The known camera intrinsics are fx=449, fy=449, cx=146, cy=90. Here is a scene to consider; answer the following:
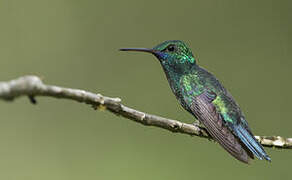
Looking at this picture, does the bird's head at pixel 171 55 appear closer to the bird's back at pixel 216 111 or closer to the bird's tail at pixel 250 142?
the bird's back at pixel 216 111

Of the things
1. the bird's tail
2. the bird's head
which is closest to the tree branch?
the bird's tail

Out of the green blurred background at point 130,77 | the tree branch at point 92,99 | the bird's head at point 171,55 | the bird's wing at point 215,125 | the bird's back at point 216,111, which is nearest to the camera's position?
the tree branch at point 92,99

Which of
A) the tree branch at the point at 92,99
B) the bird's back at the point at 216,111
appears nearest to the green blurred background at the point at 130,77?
the bird's back at the point at 216,111

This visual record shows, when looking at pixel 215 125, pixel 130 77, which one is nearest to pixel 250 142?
pixel 215 125

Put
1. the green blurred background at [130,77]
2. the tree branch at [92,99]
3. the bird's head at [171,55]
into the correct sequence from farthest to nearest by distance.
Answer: the green blurred background at [130,77] < the bird's head at [171,55] < the tree branch at [92,99]

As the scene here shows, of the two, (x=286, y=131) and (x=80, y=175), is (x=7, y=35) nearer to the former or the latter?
(x=80, y=175)

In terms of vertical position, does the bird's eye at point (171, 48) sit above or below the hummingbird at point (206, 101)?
above

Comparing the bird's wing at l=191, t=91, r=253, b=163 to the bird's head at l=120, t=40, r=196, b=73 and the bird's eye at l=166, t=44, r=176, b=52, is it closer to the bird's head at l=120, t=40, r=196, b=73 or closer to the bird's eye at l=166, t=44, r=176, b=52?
the bird's head at l=120, t=40, r=196, b=73
